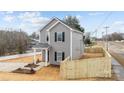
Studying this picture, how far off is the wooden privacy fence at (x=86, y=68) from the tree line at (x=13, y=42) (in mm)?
1034

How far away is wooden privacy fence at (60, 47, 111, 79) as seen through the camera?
9.05 meters

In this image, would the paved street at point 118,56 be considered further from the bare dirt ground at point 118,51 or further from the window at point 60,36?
the window at point 60,36

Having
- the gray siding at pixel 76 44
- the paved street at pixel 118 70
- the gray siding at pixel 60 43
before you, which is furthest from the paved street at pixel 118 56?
the gray siding at pixel 60 43

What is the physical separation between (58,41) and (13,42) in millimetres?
1065

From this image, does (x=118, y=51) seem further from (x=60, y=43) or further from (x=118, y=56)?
(x=60, y=43)

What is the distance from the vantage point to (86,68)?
910 centimetres

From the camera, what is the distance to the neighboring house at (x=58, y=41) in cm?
906

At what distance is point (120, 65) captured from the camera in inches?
366

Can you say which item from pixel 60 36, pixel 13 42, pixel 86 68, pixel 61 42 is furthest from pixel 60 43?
pixel 13 42

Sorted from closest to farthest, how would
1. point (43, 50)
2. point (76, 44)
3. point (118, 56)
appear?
point (43, 50)
point (76, 44)
point (118, 56)

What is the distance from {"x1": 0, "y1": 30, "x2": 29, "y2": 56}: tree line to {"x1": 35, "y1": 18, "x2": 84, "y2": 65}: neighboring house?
355mm

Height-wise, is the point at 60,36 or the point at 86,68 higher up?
the point at 60,36
